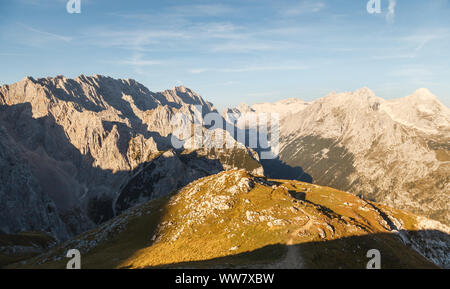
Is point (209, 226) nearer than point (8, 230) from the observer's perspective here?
Yes

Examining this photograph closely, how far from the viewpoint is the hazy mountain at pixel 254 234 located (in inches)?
1918

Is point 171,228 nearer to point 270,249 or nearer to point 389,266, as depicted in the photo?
point 270,249

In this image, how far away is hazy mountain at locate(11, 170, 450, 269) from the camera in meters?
48.7

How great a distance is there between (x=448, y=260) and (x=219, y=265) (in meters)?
85.3

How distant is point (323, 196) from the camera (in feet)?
292

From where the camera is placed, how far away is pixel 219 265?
143ft

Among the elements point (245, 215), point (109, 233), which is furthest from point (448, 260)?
point (109, 233)

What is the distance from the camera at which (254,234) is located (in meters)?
56.8

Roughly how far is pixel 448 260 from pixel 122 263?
99.7 metres
